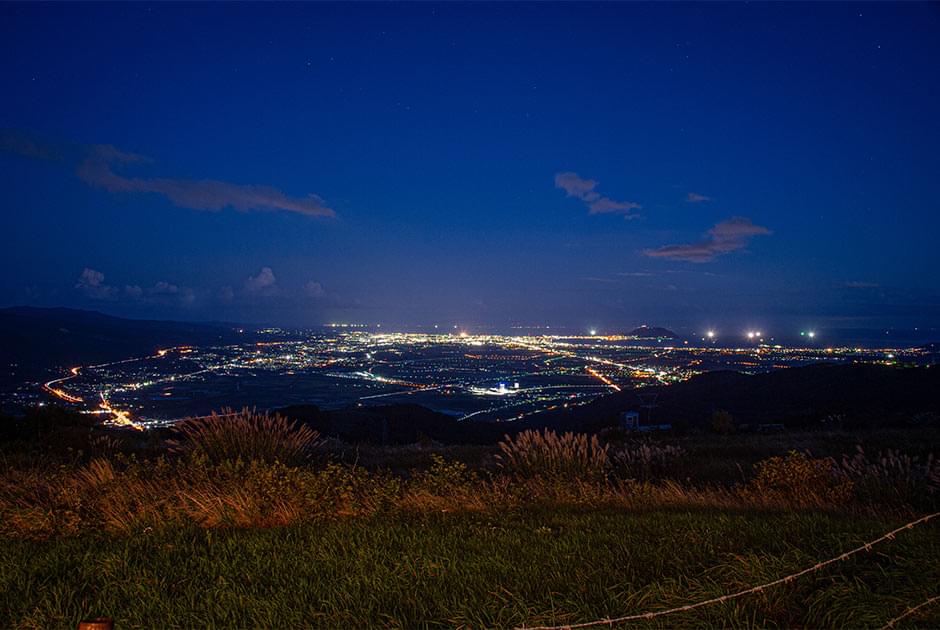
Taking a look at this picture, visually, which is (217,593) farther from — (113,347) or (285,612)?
(113,347)

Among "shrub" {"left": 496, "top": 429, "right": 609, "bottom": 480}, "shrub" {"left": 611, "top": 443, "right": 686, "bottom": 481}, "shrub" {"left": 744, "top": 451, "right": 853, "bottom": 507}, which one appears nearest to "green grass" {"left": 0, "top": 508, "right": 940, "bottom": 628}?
"shrub" {"left": 744, "top": 451, "right": 853, "bottom": 507}

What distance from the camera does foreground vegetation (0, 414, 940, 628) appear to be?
129 inches

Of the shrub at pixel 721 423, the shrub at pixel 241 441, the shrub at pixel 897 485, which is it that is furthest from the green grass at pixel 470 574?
the shrub at pixel 721 423

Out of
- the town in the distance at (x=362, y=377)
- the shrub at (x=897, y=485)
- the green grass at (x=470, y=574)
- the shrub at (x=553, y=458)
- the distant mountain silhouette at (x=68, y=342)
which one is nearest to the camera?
the green grass at (x=470, y=574)

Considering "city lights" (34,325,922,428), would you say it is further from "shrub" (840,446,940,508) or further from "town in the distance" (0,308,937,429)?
"shrub" (840,446,940,508)

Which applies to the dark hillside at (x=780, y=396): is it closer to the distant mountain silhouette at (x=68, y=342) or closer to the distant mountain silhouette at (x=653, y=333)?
the distant mountain silhouette at (x=68, y=342)

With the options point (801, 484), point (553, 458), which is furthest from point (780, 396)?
point (801, 484)

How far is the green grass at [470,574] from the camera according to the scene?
3.19 meters

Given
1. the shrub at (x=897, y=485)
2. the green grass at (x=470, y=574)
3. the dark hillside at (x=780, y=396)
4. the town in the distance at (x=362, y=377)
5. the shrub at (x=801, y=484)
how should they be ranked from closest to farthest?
the green grass at (x=470, y=574), the shrub at (x=801, y=484), the shrub at (x=897, y=485), the dark hillside at (x=780, y=396), the town in the distance at (x=362, y=377)

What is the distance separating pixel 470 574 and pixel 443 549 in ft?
1.91

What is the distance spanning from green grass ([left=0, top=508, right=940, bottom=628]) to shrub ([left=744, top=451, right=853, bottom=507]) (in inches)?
55.8

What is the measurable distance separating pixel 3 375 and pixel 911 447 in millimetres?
50979

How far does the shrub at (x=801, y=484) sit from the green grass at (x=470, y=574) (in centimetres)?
142

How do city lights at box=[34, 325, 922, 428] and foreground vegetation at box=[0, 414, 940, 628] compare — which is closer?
foreground vegetation at box=[0, 414, 940, 628]
